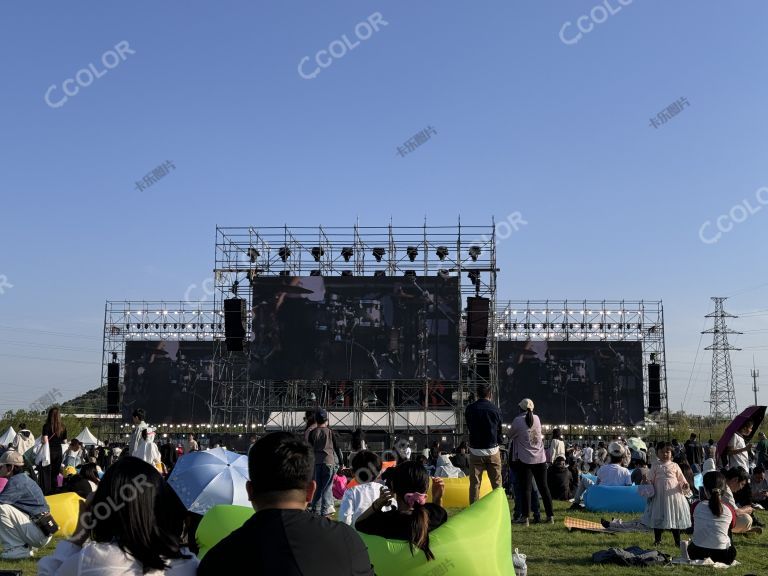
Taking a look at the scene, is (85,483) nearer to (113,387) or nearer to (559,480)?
(559,480)

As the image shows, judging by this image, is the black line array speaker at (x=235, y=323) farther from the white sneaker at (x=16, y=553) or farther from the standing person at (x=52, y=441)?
the white sneaker at (x=16, y=553)

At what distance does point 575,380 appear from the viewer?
37.8 metres

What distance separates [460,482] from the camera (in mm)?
12438

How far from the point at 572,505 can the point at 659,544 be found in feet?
12.6

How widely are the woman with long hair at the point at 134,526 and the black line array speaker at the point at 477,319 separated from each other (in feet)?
84.8

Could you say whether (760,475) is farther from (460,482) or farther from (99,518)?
(99,518)

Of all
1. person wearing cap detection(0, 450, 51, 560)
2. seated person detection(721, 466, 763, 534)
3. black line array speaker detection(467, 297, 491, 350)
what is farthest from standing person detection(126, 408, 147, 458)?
black line array speaker detection(467, 297, 491, 350)

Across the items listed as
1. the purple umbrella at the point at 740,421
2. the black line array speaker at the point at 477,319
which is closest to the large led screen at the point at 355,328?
the black line array speaker at the point at 477,319

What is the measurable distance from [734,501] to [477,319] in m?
18.6

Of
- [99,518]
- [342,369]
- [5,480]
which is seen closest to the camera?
[99,518]

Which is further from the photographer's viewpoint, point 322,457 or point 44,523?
point 322,457

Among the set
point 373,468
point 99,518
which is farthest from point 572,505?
point 99,518

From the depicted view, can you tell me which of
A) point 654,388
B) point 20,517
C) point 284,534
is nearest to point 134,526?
point 284,534

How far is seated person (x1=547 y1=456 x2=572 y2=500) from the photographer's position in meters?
14.8
